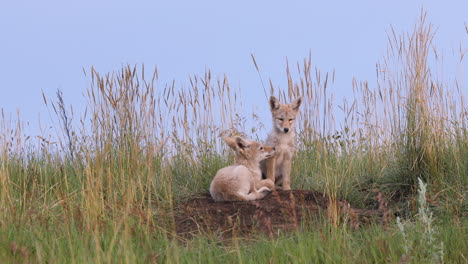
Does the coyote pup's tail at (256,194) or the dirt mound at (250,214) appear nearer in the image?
the dirt mound at (250,214)

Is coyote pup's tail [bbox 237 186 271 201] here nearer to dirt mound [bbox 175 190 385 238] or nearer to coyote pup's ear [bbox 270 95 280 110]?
dirt mound [bbox 175 190 385 238]

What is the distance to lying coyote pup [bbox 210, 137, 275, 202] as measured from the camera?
628cm

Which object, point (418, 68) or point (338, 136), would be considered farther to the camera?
point (338, 136)

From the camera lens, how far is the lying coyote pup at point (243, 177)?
628 centimetres

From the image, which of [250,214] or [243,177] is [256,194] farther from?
[250,214]

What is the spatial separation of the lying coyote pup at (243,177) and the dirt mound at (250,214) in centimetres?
12

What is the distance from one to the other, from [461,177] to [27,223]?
4.79 m

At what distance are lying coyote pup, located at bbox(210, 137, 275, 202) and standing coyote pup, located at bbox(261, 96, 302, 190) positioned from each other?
334mm

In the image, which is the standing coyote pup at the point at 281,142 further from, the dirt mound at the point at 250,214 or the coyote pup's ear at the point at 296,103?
the dirt mound at the point at 250,214

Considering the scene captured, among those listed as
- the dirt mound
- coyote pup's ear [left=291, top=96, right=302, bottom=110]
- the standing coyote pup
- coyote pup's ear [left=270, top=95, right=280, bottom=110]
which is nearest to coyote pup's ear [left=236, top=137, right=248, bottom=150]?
the standing coyote pup


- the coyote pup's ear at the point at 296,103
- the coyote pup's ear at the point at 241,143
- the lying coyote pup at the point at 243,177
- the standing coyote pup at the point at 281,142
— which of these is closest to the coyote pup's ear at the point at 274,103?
the standing coyote pup at the point at 281,142

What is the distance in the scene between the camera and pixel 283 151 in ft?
23.9

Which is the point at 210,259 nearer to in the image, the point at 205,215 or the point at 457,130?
the point at 205,215

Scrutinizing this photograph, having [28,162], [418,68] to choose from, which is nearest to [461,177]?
[418,68]
